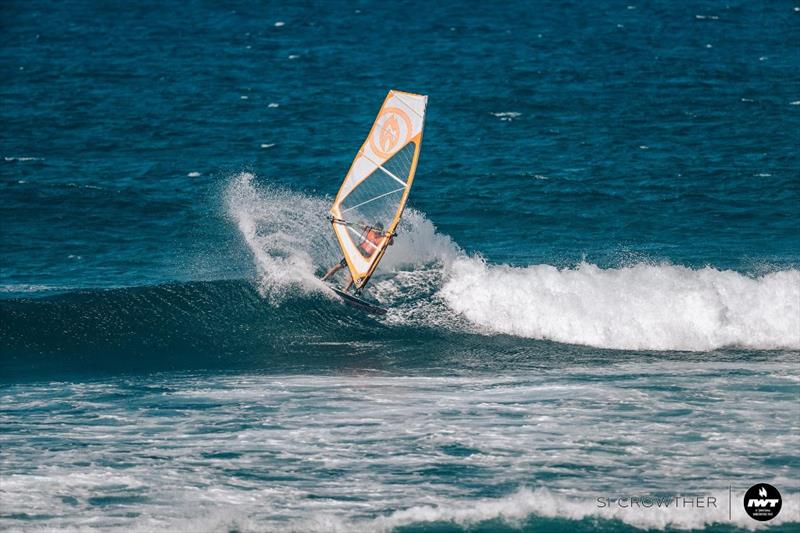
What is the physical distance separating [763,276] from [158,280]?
15.0 metres

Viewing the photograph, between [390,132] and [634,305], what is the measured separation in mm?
6835

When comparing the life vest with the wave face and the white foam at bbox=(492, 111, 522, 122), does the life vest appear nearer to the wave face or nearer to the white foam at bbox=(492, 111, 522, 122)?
the wave face

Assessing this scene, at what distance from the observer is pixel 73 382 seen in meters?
24.2

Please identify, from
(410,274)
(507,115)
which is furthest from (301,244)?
(507,115)

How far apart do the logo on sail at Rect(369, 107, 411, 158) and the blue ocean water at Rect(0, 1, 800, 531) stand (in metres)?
3.76

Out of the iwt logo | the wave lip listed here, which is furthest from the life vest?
the iwt logo

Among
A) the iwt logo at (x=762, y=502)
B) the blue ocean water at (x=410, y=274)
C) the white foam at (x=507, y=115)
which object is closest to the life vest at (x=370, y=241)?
the blue ocean water at (x=410, y=274)

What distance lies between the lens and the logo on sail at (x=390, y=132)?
88.2ft

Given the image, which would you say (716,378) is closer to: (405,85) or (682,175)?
(682,175)

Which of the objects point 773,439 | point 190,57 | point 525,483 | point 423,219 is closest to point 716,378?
point 773,439

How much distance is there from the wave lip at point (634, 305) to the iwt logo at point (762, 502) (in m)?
7.81

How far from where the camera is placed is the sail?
1055 inches

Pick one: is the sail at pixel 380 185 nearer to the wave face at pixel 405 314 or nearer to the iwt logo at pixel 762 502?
the wave face at pixel 405 314

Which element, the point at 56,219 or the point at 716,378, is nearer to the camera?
the point at 716,378
